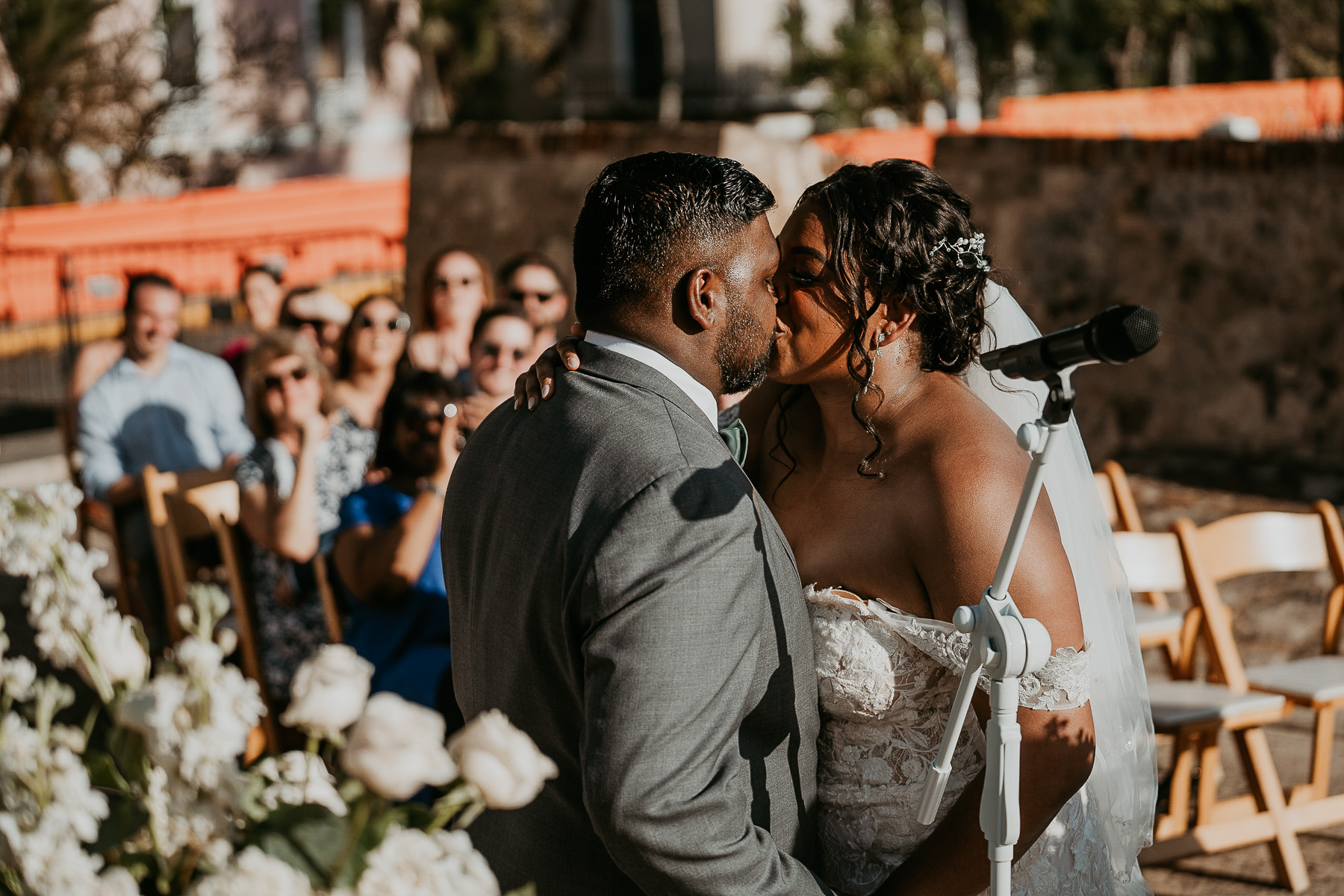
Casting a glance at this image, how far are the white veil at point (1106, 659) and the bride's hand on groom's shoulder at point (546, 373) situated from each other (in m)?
0.85

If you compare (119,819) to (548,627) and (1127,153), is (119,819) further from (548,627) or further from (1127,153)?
(1127,153)

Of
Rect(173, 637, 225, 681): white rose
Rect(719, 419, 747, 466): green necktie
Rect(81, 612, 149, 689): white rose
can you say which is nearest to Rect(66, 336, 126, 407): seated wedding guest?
Rect(719, 419, 747, 466): green necktie

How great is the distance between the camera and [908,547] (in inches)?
78.7

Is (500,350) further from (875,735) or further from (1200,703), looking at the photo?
(875,735)

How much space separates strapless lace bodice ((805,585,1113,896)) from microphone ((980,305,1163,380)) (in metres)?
0.71

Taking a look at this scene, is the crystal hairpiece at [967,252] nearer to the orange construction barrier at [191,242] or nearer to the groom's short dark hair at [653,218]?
the groom's short dark hair at [653,218]

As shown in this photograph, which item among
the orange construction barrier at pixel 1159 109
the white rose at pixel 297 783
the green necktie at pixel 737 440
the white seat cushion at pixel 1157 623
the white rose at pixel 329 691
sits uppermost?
the orange construction barrier at pixel 1159 109

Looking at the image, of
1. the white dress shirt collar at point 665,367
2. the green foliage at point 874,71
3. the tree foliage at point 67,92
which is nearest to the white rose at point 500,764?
the white dress shirt collar at point 665,367

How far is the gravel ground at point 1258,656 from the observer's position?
380cm

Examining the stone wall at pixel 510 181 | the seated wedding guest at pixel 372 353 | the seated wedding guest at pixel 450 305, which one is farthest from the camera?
the stone wall at pixel 510 181

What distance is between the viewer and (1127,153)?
759cm

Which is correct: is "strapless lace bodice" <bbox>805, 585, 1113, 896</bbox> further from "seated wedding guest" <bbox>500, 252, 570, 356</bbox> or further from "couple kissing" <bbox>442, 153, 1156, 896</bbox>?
"seated wedding guest" <bbox>500, 252, 570, 356</bbox>

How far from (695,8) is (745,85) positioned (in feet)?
7.01

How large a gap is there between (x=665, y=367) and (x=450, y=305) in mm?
4140
